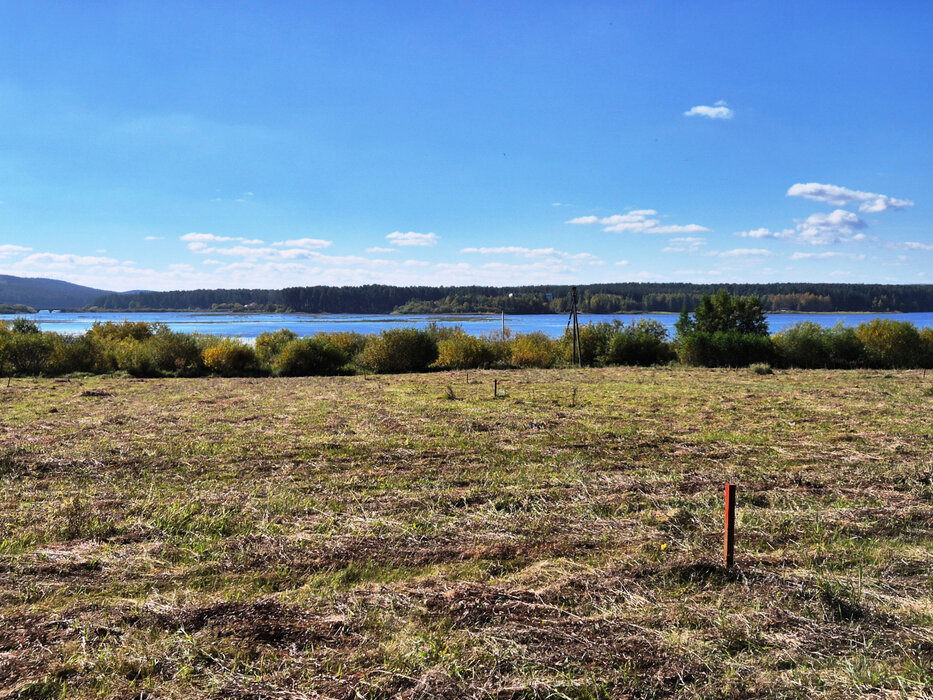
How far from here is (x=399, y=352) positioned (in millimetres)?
40062

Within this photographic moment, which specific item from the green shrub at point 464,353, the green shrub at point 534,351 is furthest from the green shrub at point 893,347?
the green shrub at point 464,353

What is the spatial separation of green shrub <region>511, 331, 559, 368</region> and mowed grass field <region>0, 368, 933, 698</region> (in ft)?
95.1

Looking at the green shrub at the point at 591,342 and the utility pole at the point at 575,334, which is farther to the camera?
the green shrub at the point at 591,342

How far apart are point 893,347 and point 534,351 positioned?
2386 centimetres

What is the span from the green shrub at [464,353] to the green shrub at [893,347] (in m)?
25.3

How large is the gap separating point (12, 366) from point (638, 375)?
3892 cm

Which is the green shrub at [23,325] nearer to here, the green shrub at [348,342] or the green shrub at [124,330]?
the green shrub at [124,330]

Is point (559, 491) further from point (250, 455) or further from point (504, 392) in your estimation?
point (504, 392)

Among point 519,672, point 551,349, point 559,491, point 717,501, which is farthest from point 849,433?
point 551,349

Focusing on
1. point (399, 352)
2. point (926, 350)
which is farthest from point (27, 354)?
point (926, 350)

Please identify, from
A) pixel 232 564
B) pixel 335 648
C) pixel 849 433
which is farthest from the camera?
pixel 849 433

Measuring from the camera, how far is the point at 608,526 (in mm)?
6180

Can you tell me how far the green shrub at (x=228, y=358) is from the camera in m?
41.1

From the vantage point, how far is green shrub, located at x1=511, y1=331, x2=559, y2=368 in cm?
4031
